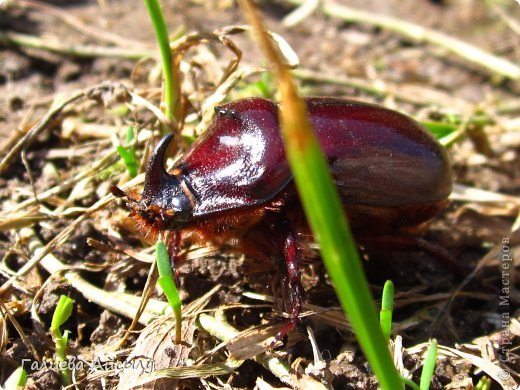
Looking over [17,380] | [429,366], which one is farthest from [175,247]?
[429,366]

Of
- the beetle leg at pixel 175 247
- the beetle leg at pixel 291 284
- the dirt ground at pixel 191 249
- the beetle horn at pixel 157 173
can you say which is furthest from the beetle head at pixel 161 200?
the beetle leg at pixel 291 284

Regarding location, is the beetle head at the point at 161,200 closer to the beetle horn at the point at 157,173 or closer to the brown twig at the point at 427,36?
the beetle horn at the point at 157,173

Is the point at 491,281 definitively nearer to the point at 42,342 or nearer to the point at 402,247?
the point at 402,247

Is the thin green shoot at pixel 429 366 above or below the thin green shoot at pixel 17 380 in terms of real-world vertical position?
below

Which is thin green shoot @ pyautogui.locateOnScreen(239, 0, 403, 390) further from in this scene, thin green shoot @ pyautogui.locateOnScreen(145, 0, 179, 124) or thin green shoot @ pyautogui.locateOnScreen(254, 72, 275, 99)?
thin green shoot @ pyautogui.locateOnScreen(254, 72, 275, 99)

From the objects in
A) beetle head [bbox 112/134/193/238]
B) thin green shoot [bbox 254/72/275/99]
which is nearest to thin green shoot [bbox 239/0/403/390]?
beetle head [bbox 112/134/193/238]

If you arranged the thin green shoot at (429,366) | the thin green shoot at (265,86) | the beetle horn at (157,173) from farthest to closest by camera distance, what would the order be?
the thin green shoot at (265,86), the beetle horn at (157,173), the thin green shoot at (429,366)
